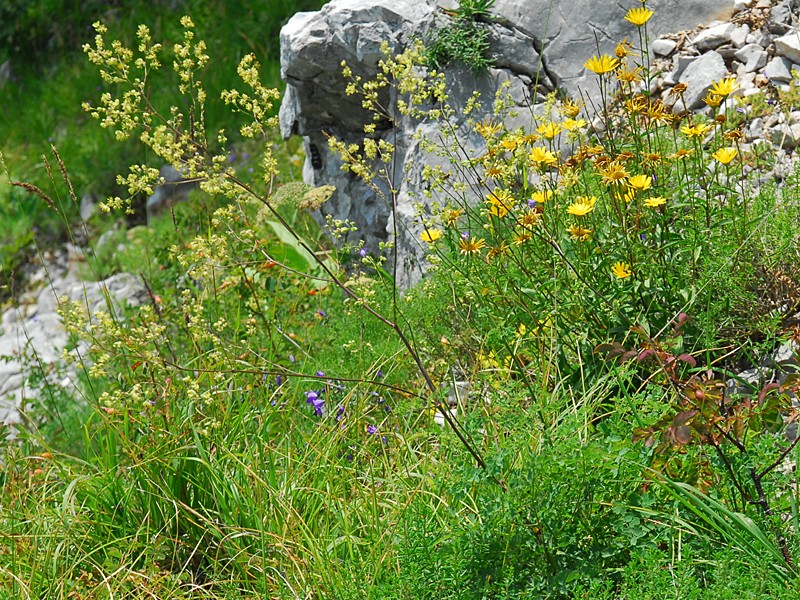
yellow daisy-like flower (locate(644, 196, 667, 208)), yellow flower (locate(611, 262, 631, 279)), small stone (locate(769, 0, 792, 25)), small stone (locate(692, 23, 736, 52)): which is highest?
small stone (locate(769, 0, 792, 25))

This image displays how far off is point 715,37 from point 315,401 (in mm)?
2803

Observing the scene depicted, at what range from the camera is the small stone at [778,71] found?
4.25 metres

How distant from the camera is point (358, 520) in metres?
2.90

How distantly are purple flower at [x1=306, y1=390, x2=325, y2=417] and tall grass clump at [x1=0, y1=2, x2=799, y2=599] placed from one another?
12 mm

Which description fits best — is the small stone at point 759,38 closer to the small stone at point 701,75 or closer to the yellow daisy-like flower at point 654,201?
the small stone at point 701,75

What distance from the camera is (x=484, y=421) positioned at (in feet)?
8.61

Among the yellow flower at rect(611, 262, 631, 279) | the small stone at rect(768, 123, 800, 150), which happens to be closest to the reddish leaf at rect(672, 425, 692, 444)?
the yellow flower at rect(611, 262, 631, 279)

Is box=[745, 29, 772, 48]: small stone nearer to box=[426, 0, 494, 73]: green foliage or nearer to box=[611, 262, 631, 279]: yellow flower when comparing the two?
box=[426, 0, 494, 73]: green foliage

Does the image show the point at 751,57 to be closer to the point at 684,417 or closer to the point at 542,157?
the point at 542,157

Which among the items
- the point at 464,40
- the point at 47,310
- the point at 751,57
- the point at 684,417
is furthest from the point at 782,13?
the point at 47,310

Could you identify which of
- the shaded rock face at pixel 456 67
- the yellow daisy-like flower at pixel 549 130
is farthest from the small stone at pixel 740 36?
the yellow daisy-like flower at pixel 549 130

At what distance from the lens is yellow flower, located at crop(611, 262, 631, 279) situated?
9.52 ft

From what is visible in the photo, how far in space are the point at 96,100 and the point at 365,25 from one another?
18.0 ft

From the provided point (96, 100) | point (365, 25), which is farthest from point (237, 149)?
point (365, 25)
